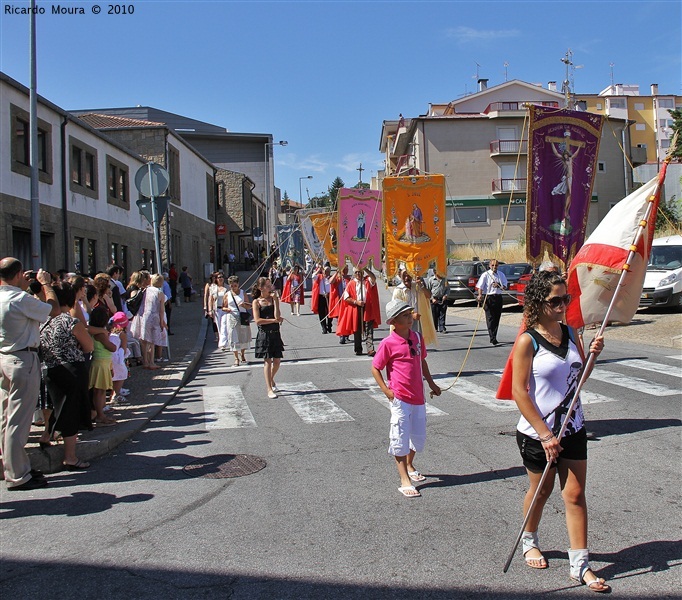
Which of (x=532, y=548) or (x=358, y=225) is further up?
(x=358, y=225)


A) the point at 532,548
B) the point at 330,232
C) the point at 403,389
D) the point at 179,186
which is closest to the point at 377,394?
the point at 403,389

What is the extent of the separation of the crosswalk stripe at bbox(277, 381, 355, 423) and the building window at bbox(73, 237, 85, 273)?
1344 cm

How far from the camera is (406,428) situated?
5555 mm

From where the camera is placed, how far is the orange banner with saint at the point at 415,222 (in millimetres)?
13352

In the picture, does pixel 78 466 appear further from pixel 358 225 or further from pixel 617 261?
pixel 358 225

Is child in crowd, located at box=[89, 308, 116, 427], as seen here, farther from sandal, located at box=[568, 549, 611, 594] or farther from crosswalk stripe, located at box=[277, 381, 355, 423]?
sandal, located at box=[568, 549, 611, 594]

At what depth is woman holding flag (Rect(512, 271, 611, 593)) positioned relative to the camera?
3777 mm

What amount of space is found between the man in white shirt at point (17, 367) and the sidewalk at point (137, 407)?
2.11 ft

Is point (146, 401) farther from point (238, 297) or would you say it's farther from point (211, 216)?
point (211, 216)

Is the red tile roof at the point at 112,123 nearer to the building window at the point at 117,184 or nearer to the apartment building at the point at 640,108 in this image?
the building window at the point at 117,184

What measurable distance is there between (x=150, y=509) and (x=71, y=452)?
1.60 meters

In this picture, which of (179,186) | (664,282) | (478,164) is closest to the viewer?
(664,282)

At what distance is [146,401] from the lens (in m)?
9.52

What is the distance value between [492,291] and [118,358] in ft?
26.5
